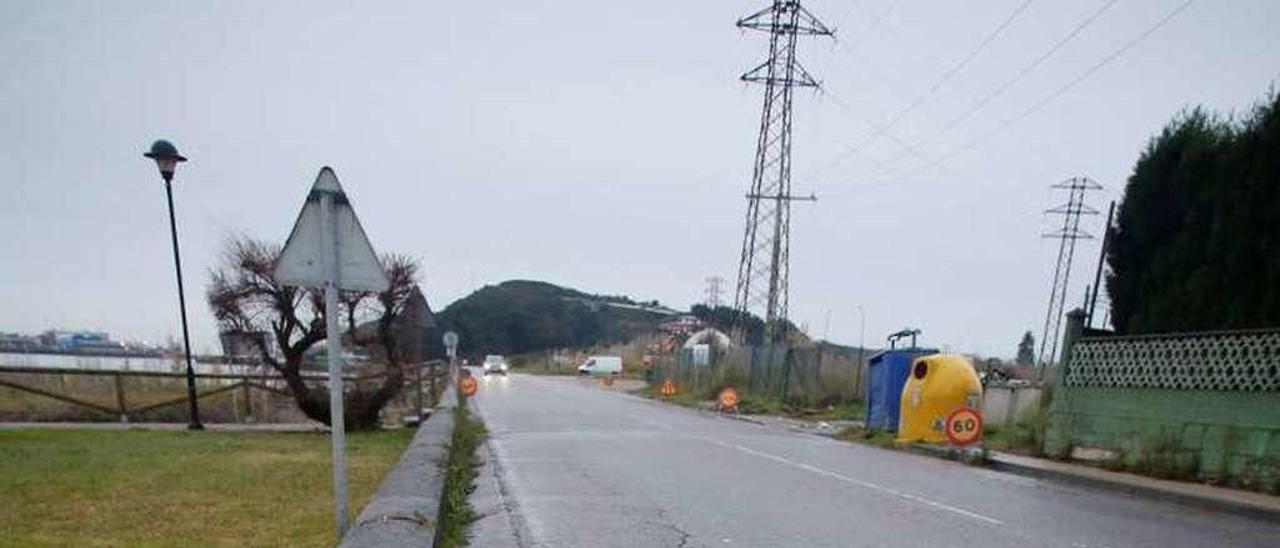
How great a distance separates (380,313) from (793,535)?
1279 centimetres

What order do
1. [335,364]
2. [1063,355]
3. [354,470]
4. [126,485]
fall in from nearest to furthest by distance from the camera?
[335,364]
[126,485]
[354,470]
[1063,355]

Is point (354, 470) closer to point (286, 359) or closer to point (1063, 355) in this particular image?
point (286, 359)

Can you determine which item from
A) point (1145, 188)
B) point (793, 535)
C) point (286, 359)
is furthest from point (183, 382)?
point (1145, 188)

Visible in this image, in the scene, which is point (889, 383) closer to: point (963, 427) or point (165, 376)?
point (963, 427)

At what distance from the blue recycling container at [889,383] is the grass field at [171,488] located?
10.6 m

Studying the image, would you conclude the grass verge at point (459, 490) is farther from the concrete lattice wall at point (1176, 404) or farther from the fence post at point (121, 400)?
the concrete lattice wall at point (1176, 404)

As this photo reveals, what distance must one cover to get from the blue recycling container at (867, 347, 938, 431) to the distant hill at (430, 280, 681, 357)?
85.5 metres

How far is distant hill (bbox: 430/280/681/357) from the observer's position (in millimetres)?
114062

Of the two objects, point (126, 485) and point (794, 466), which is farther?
point (794, 466)

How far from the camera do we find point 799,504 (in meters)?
9.81

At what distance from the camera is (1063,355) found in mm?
15625

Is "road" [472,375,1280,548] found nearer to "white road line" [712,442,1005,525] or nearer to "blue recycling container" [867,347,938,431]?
"white road line" [712,442,1005,525]

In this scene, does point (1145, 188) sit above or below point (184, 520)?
above

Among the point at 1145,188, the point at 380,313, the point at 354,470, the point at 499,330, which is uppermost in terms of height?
the point at 1145,188
